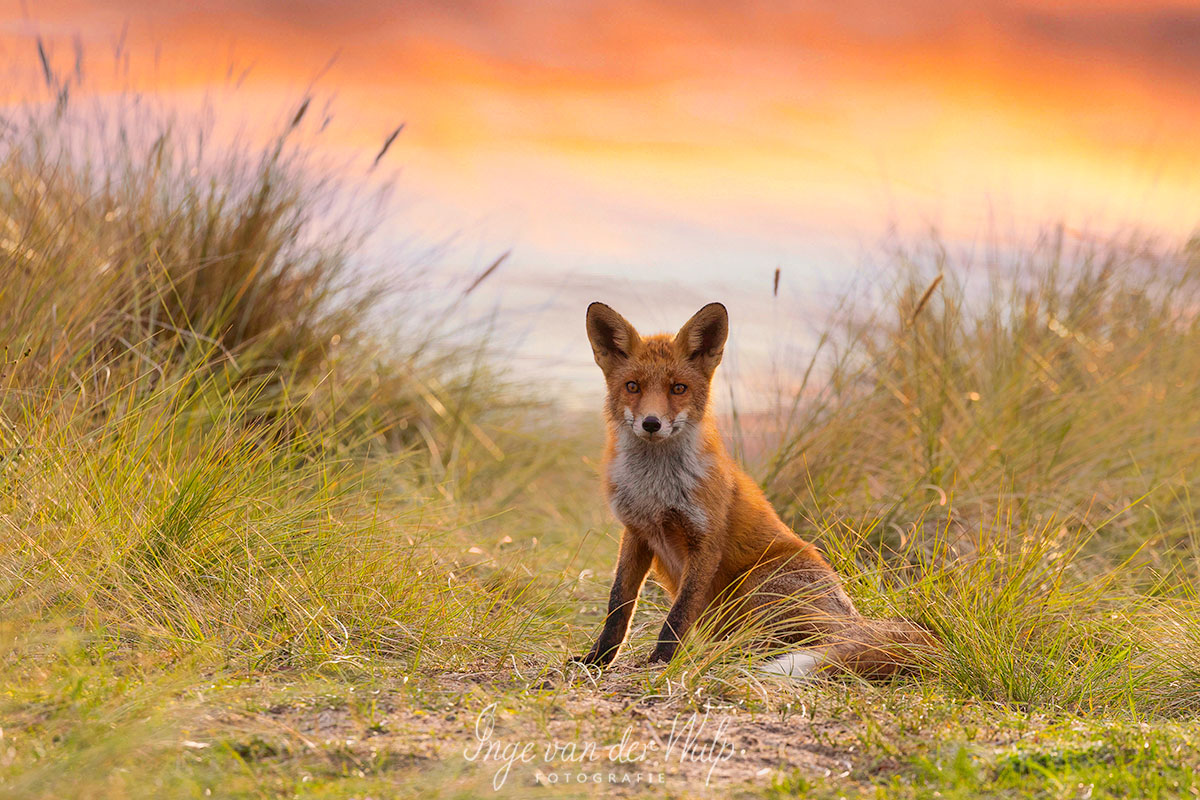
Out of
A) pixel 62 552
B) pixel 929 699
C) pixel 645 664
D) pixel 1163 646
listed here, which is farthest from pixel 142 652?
pixel 1163 646

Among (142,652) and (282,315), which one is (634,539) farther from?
(282,315)

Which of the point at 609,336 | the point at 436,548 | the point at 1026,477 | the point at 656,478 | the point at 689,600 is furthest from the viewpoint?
the point at 1026,477

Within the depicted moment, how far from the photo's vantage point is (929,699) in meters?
3.37

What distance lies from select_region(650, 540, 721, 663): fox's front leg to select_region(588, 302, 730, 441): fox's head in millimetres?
499

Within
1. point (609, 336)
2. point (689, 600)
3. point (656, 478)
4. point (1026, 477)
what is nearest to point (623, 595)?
point (689, 600)

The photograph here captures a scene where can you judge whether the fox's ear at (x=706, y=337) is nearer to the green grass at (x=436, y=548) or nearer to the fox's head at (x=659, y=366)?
the fox's head at (x=659, y=366)

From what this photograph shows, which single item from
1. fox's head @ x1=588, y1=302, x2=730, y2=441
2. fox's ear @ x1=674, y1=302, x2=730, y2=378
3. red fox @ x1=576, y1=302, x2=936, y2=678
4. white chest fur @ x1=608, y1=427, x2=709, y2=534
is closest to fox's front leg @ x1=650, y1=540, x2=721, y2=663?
red fox @ x1=576, y1=302, x2=936, y2=678

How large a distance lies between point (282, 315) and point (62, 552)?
3.22 metres

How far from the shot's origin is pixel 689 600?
376cm

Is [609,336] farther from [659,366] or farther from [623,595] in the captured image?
[623,595]

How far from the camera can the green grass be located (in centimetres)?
280

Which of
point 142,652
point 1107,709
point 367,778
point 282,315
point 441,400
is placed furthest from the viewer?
point 441,400

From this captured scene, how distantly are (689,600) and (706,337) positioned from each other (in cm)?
106

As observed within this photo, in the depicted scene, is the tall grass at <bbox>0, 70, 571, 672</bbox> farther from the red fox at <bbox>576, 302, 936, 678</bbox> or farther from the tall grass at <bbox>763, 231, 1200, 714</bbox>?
the tall grass at <bbox>763, 231, 1200, 714</bbox>
